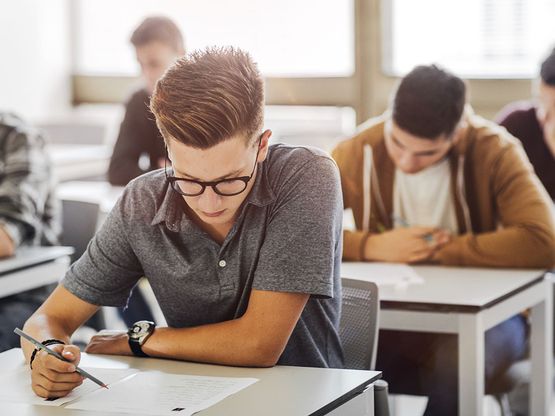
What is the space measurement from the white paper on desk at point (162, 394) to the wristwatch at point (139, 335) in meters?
0.13

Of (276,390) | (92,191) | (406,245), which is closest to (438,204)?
(406,245)

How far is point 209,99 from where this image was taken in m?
1.88

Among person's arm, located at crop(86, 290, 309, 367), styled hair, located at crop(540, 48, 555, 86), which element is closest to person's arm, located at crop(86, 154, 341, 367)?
person's arm, located at crop(86, 290, 309, 367)

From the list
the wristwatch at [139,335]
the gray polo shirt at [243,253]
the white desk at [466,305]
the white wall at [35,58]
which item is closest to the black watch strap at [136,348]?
the wristwatch at [139,335]

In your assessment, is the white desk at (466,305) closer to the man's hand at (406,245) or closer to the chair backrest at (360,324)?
the man's hand at (406,245)

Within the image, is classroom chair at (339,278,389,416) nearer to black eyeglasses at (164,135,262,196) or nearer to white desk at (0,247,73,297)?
black eyeglasses at (164,135,262,196)

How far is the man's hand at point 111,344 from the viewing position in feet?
6.93

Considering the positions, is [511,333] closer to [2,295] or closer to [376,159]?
[376,159]

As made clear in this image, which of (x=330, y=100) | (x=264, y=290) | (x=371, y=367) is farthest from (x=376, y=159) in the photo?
(x=330, y=100)

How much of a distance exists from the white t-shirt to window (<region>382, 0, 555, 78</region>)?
235 centimetres

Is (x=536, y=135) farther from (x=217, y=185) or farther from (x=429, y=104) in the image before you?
(x=217, y=185)

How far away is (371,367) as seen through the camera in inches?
87.2

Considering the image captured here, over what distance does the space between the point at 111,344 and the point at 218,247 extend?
0.32 metres

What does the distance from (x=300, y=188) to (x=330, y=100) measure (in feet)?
12.9
